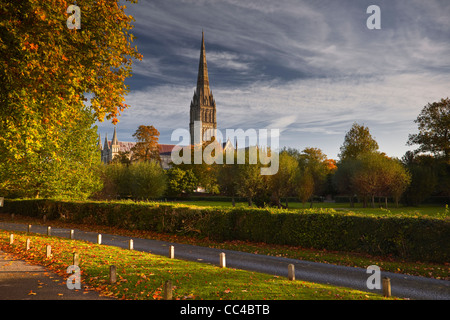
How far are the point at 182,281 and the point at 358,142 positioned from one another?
214 ft

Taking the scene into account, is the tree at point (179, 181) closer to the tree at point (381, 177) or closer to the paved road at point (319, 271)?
the tree at point (381, 177)

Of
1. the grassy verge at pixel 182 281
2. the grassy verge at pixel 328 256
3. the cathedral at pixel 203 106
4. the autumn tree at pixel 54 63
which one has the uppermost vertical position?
the cathedral at pixel 203 106

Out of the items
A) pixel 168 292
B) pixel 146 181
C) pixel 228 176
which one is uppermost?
pixel 228 176

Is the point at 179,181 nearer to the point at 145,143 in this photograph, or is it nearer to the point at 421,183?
the point at 145,143

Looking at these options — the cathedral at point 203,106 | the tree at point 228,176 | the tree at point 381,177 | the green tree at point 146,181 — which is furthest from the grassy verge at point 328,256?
the cathedral at point 203,106

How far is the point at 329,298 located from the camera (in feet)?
28.9

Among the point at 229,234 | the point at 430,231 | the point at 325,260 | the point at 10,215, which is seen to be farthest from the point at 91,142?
the point at 430,231

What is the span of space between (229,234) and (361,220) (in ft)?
27.1

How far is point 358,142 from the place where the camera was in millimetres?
68312

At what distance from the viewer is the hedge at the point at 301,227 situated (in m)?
15.6

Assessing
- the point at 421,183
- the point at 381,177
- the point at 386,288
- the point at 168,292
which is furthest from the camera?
the point at 421,183

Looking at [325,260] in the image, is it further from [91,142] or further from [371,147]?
[371,147]

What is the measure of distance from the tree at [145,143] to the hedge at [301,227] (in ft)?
139

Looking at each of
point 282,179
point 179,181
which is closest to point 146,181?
point 179,181
